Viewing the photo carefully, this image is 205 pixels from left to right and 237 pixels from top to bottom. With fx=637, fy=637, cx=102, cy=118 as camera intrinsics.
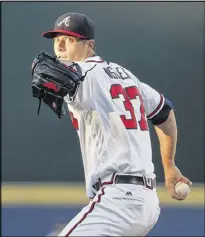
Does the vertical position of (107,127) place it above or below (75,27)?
below

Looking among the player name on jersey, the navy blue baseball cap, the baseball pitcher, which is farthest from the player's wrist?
the navy blue baseball cap

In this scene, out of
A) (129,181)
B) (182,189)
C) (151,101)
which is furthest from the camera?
(151,101)

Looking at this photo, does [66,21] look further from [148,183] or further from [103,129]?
[148,183]

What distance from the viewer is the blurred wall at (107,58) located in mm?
8359

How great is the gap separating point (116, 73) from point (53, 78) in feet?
1.29

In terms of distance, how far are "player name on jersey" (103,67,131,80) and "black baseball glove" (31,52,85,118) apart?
0.22m

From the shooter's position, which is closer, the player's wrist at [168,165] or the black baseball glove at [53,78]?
the black baseball glove at [53,78]

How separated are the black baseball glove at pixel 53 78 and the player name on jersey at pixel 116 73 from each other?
0.22 meters

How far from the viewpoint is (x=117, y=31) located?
330 inches

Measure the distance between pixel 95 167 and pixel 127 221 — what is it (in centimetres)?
26

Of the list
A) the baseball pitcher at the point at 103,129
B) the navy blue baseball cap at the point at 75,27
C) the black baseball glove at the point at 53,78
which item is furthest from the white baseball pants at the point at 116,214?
the navy blue baseball cap at the point at 75,27

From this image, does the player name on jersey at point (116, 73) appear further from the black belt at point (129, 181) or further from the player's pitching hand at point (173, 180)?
the player's pitching hand at point (173, 180)

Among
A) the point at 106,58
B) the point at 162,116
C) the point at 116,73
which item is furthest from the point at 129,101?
the point at 106,58

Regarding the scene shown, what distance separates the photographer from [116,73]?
9.14ft
